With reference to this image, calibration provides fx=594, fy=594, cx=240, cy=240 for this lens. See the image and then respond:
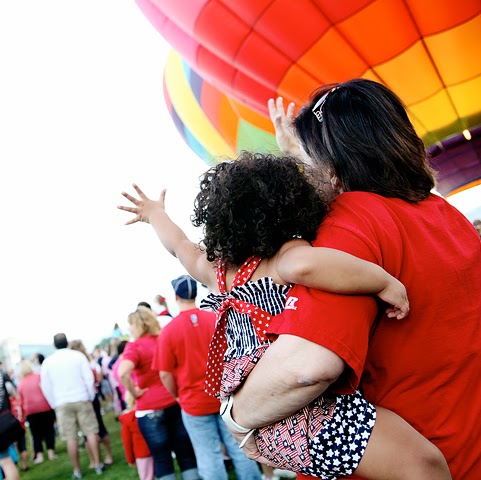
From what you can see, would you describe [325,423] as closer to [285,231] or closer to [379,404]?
[379,404]

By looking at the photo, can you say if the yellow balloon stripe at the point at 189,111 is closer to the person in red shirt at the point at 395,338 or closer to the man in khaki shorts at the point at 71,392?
the man in khaki shorts at the point at 71,392

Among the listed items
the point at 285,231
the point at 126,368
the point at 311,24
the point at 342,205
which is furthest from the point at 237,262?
the point at 311,24

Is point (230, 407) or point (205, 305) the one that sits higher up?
point (205, 305)

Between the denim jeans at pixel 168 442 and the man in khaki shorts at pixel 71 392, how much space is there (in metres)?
2.30

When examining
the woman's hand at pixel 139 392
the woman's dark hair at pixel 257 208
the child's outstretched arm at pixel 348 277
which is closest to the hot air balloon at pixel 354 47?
the woman's hand at pixel 139 392

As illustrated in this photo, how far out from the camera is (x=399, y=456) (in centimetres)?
92

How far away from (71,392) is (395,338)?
227 inches

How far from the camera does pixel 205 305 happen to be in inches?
47.1

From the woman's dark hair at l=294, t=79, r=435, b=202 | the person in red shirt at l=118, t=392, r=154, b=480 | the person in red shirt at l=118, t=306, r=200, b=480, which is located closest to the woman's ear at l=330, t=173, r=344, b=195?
the woman's dark hair at l=294, t=79, r=435, b=202

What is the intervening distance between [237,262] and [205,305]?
14cm

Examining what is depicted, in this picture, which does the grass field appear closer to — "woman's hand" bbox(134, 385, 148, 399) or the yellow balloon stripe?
"woman's hand" bbox(134, 385, 148, 399)

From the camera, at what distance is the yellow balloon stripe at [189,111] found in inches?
348

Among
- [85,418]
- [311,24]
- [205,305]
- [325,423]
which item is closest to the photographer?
[325,423]

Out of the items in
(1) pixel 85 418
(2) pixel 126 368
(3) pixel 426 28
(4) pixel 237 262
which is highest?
(3) pixel 426 28
